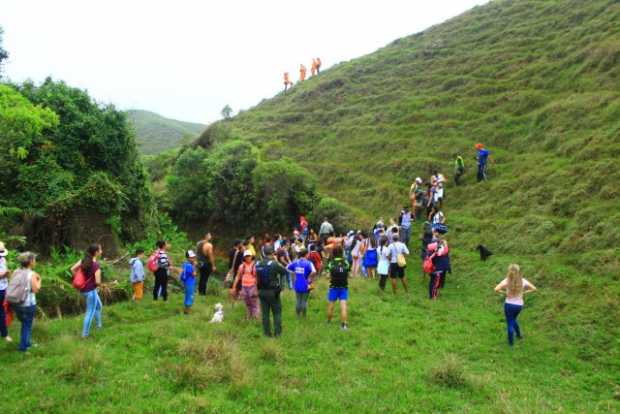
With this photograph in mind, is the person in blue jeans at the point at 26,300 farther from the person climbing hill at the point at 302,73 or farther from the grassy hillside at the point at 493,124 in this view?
the person climbing hill at the point at 302,73

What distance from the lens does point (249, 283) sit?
1055cm

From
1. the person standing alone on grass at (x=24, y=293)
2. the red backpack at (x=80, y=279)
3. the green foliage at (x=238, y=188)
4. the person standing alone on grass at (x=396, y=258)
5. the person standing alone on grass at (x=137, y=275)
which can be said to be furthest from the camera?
the green foliage at (x=238, y=188)

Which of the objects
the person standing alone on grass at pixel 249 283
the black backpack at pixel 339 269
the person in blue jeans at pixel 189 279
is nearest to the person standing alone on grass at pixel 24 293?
the person in blue jeans at pixel 189 279

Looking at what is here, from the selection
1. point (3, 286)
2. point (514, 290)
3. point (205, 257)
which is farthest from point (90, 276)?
point (514, 290)

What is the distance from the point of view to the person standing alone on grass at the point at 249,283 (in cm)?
1050

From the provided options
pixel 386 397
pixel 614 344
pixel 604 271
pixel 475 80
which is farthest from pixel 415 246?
pixel 475 80

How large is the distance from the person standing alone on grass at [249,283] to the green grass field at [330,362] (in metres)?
0.41

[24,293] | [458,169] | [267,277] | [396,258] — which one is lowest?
[396,258]

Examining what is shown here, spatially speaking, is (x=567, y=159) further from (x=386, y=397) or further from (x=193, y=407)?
(x=193, y=407)

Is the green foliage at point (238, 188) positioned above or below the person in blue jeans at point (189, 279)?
above

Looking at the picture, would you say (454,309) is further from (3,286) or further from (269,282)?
(3,286)

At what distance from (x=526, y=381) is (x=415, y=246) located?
1093cm

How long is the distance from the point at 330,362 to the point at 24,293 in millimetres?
5725

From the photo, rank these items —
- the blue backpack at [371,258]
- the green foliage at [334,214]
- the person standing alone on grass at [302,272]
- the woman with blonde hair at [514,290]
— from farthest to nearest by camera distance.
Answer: the green foliage at [334,214]
the blue backpack at [371,258]
the person standing alone on grass at [302,272]
the woman with blonde hair at [514,290]
